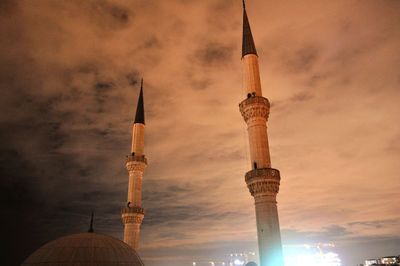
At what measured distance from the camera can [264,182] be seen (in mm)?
27391

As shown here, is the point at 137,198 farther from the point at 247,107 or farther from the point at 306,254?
the point at 306,254

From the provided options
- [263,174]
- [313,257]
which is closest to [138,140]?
[263,174]

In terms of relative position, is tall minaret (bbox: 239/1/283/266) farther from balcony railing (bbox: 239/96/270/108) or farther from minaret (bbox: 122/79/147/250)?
minaret (bbox: 122/79/147/250)

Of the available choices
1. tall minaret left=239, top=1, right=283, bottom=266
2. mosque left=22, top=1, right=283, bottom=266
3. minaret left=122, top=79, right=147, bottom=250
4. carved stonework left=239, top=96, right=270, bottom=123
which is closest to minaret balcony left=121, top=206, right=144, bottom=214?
minaret left=122, top=79, right=147, bottom=250

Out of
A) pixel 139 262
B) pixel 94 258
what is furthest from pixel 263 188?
pixel 94 258

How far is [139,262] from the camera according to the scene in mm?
30562

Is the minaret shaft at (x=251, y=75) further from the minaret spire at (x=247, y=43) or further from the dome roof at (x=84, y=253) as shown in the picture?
the dome roof at (x=84, y=253)

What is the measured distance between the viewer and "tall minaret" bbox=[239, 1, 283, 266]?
25875mm

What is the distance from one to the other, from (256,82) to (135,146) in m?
22.6

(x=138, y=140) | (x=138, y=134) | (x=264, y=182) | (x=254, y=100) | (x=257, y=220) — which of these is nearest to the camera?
(x=257, y=220)

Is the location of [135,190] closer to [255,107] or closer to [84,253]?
[84,253]

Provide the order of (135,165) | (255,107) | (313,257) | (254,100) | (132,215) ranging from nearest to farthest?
1. (255,107)
2. (254,100)
3. (132,215)
4. (135,165)
5. (313,257)

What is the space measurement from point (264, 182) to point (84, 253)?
16962 mm

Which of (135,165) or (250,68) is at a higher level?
(250,68)
